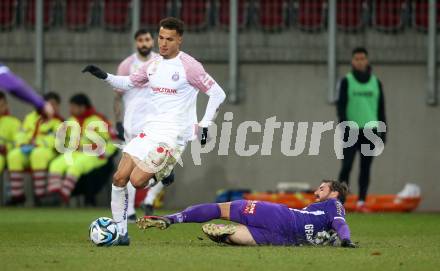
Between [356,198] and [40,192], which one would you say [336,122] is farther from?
[40,192]

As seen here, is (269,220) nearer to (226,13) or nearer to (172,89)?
(172,89)

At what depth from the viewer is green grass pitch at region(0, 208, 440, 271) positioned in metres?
9.16

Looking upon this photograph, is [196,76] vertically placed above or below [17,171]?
above

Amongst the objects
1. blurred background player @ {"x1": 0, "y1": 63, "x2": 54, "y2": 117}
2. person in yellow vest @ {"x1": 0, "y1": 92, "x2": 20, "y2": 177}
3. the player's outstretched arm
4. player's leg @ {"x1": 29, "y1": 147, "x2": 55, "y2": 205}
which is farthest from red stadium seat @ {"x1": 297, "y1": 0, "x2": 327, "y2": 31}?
blurred background player @ {"x1": 0, "y1": 63, "x2": 54, "y2": 117}

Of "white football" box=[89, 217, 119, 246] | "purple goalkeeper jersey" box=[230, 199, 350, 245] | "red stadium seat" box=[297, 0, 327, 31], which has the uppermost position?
"red stadium seat" box=[297, 0, 327, 31]

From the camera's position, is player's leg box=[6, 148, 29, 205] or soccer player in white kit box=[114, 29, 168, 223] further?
player's leg box=[6, 148, 29, 205]

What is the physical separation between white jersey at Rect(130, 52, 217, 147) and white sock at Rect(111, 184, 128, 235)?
2.14 ft

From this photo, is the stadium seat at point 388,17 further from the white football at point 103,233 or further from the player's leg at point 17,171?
the white football at point 103,233

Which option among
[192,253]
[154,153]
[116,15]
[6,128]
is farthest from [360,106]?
[192,253]

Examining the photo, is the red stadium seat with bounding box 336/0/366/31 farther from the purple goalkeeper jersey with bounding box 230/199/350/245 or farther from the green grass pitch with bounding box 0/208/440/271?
the purple goalkeeper jersey with bounding box 230/199/350/245

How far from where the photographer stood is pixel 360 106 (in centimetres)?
1827

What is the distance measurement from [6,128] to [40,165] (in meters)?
0.97

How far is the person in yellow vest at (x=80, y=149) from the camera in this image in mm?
19562

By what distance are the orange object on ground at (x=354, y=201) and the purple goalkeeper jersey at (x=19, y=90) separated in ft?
33.0
